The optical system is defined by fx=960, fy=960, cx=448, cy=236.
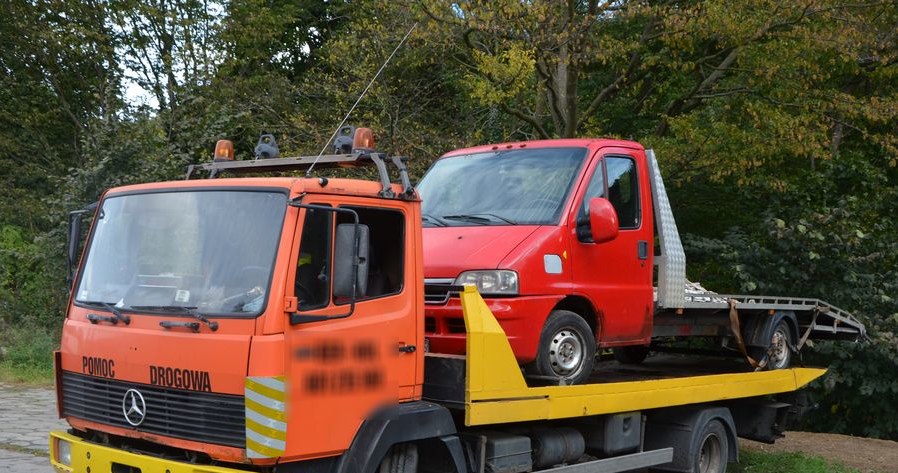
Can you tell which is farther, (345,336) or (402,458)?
(402,458)

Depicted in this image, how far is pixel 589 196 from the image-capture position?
715cm

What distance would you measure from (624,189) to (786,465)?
168 inches

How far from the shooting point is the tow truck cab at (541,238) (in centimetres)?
641

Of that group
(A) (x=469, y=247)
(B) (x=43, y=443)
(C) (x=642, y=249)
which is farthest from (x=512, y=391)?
(B) (x=43, y=443)

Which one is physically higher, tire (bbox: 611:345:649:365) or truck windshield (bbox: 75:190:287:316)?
truck windshield (bbox: 75:190:287:316)

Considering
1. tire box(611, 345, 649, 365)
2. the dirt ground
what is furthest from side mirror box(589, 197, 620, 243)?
the dirt ground

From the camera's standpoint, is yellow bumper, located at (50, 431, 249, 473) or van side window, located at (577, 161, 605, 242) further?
van side window, located at (577, 161, 605, 242)

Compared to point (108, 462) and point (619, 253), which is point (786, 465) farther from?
point (108, 462)

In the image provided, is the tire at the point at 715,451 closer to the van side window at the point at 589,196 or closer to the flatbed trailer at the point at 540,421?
the flatbed trailer at the point at 540,421

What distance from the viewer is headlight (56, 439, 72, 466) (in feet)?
18.6

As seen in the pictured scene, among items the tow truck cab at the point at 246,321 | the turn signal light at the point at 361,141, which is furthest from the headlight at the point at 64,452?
the turn signal light at the point at 361,141

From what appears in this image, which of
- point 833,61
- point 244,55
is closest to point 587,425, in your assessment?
point 833,61

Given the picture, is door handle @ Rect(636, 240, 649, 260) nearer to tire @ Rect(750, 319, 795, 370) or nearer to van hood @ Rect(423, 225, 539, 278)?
van hood @ Rect(423, 225, 539, 278)

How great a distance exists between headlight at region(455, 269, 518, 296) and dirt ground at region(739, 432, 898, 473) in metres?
5.93
